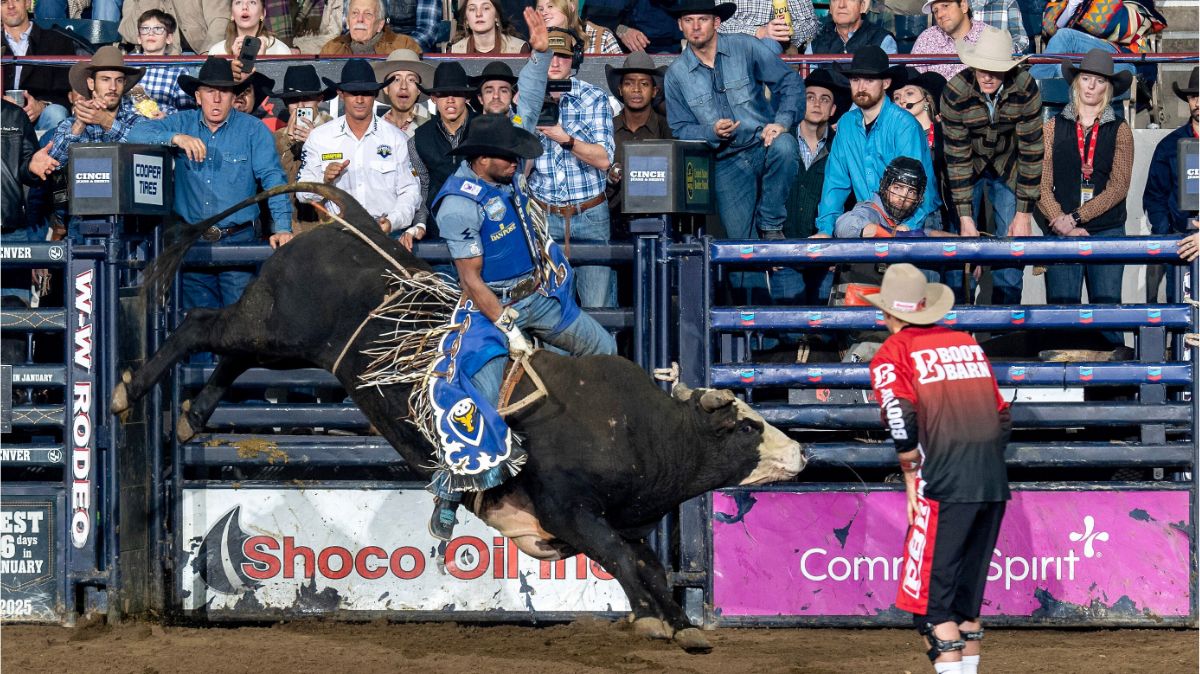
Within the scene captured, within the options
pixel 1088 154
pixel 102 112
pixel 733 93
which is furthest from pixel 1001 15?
pixel 102 112

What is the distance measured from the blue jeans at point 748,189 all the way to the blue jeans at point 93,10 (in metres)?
6.13

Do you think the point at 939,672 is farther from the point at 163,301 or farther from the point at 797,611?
the point at 163,301

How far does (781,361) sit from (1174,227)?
Result: 2.71 m

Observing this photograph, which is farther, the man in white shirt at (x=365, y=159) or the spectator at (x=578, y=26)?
the spectator at (x=578, y=26)

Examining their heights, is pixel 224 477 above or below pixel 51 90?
below

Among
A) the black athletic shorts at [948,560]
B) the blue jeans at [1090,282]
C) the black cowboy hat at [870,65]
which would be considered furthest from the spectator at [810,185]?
the black athletic shorts at [948,560]

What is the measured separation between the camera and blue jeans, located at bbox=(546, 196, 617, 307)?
28.9 feet

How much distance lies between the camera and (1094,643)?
7816mm

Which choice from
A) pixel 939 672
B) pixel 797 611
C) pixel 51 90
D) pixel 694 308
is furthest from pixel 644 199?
pixel 51 90

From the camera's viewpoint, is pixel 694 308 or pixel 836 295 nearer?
pixel 694 308

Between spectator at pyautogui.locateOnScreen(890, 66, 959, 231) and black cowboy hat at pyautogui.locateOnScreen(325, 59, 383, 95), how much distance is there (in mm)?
3338

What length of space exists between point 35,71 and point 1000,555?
7689mm

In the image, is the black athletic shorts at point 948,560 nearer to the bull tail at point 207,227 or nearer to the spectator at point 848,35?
the bull tail at point 207,227

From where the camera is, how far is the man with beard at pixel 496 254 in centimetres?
690
